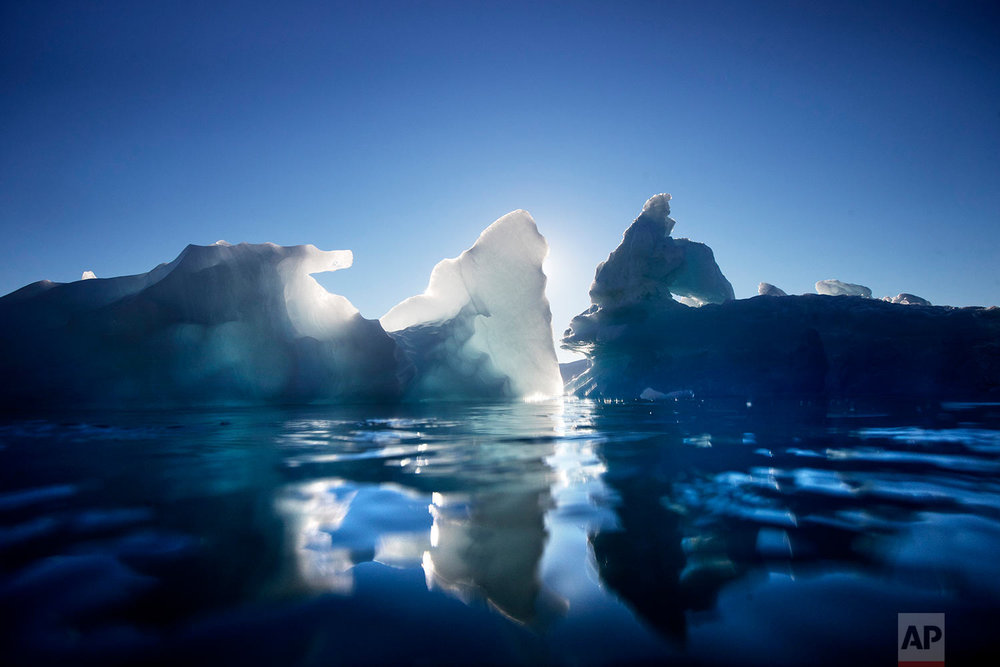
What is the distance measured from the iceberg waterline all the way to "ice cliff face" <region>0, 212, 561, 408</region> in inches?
2.1

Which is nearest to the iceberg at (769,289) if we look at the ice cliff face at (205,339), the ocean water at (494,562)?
the ice cliff face at (205,339)

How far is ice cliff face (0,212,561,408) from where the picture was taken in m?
15.3

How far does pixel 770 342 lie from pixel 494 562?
2944 centimetres

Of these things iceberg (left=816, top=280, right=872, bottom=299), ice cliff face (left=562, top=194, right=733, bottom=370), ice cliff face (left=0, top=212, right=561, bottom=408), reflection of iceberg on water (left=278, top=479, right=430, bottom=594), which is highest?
iceberg (left=816, top=280, right=872, bottom=299)

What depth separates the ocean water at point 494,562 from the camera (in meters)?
1.36

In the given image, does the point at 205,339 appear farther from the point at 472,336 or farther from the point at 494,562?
the point at 494,562

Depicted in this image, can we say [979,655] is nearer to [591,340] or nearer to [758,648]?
[758,648]

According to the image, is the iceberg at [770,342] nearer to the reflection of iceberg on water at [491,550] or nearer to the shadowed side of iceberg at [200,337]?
the shadowed side of iceberg at [200,337]

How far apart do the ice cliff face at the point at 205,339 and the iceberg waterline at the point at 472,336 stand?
0.17 feet

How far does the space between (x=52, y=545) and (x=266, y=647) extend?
1.74 meters

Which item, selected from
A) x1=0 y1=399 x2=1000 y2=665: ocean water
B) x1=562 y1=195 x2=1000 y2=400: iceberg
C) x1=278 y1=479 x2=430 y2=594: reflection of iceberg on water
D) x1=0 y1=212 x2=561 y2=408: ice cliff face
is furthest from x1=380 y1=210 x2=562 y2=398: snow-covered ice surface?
x1=278 y1=479 x2=430 y2=594: reflection of iceberg on water

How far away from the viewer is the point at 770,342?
26.7 metres

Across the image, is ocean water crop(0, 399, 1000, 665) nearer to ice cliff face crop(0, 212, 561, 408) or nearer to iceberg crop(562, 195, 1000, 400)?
ice cliff face crop(0, 212, 561, 408)

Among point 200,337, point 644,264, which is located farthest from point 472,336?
point 200,337
